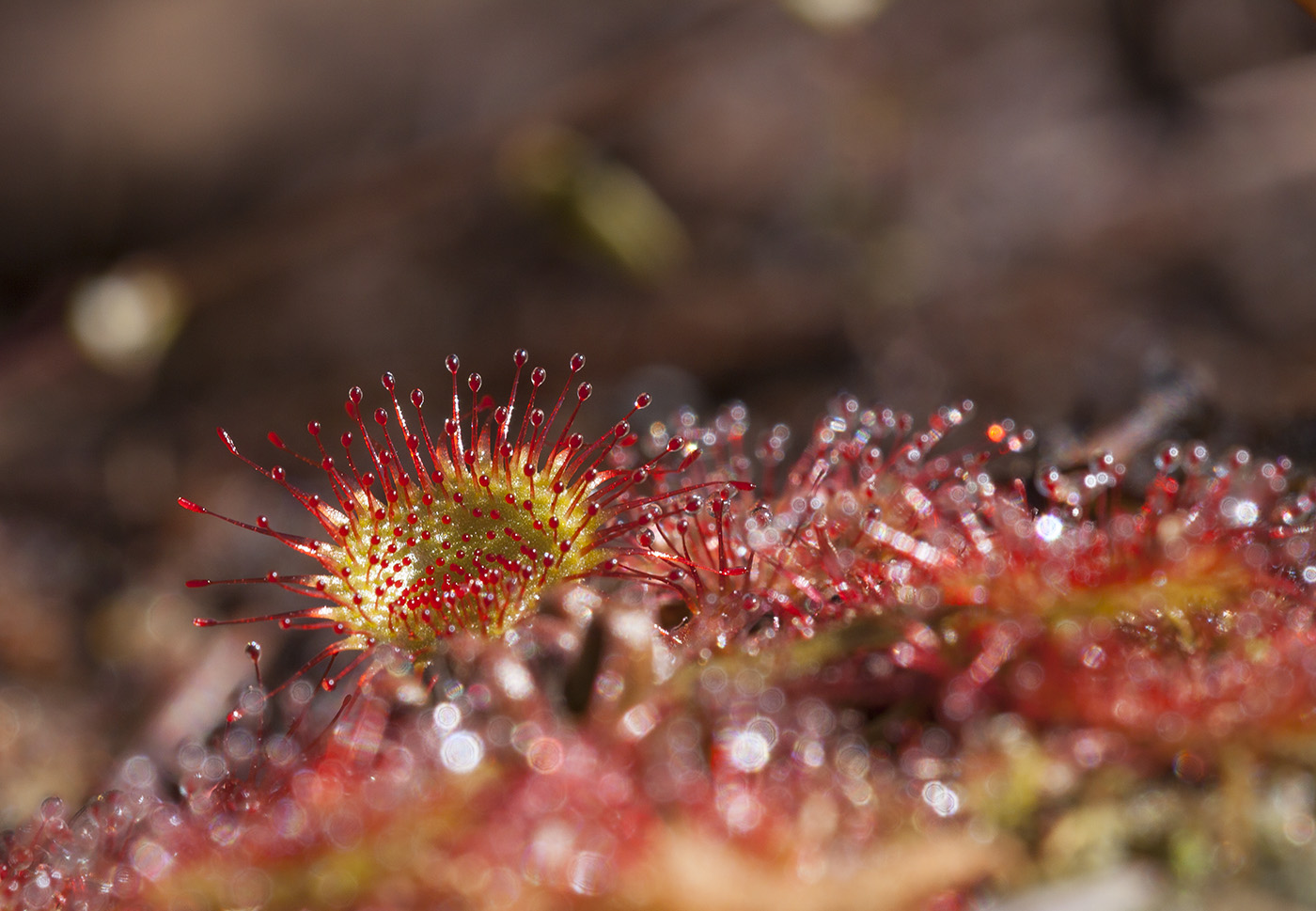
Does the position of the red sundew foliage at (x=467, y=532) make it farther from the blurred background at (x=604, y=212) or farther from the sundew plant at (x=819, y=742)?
the blurred background at (x=604, y=212)

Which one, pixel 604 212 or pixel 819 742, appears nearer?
pixel 819 742

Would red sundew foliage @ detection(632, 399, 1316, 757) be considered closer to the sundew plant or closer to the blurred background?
the sundew plant

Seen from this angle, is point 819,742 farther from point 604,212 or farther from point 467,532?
point 604,212

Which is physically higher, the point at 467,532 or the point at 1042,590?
the point at 1042,590

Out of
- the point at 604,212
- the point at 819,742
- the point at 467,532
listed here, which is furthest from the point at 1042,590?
the point at 604,212

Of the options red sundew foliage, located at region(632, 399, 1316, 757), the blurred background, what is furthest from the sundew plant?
the blurred background

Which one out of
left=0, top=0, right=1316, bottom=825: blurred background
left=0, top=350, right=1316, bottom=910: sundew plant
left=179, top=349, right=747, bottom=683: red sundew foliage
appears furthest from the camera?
left=0, top=0, right=1316, bottom=825: blurred background
